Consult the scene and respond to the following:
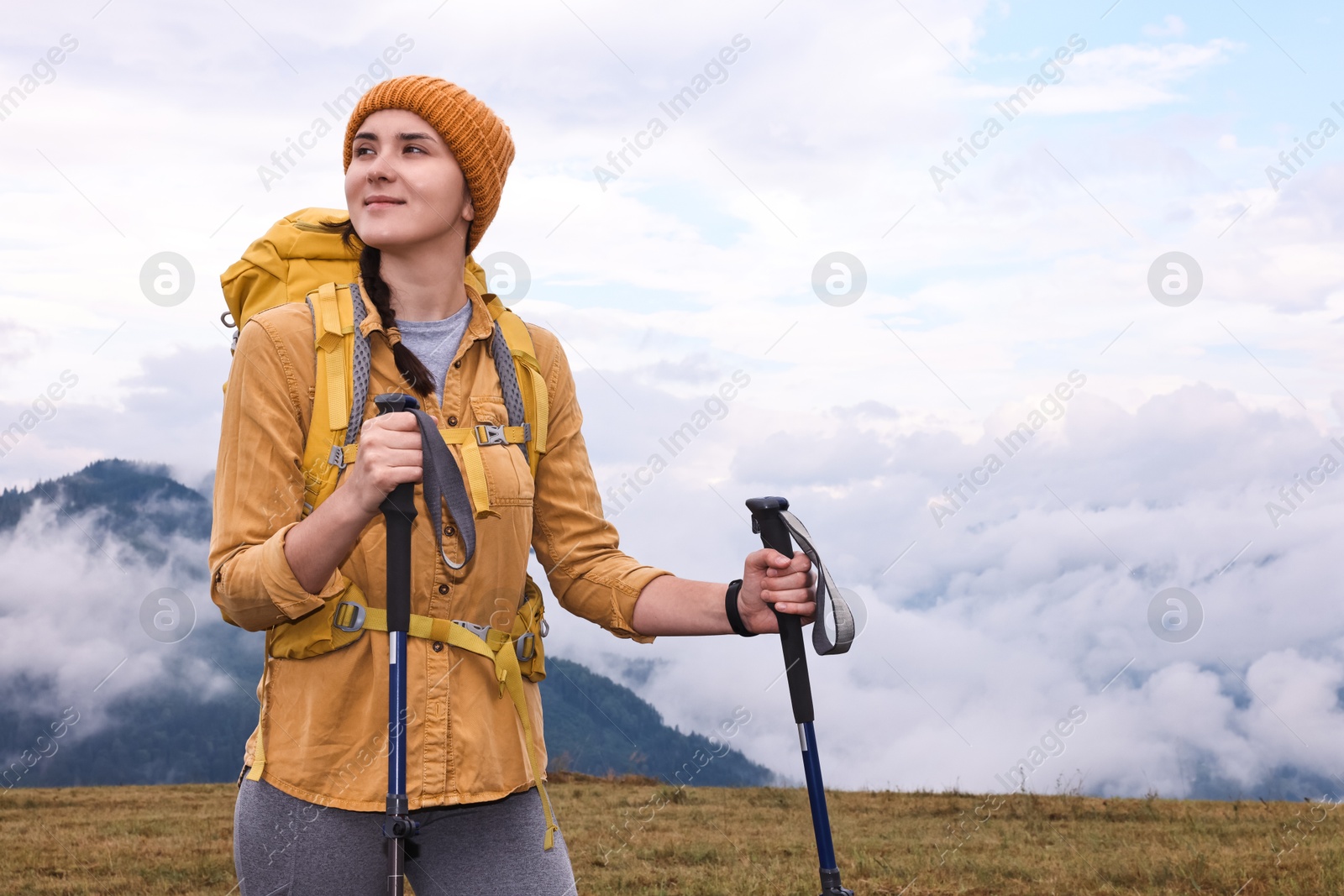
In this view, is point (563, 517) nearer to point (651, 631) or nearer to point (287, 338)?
point (651, 631)

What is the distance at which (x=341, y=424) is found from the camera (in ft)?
9.35

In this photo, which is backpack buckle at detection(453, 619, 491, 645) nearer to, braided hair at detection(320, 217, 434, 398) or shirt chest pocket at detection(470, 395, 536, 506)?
shirt chest pocket at detection(470, 395, 536, 506)

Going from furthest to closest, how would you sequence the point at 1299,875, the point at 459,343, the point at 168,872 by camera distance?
the point at 168,872 → the point at 1299,875 → the point at 459,343

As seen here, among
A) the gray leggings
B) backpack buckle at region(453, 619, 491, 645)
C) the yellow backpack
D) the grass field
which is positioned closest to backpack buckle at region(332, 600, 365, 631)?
the yellow backpack

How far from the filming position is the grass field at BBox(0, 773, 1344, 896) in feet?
29.9

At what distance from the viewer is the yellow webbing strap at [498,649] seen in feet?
9.45

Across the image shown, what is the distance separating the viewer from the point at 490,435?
3072 mm

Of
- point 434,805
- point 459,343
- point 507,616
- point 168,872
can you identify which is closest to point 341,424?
point 459,343

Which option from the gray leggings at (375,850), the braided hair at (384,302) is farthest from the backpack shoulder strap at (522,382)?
the gray leggings at (375,850)

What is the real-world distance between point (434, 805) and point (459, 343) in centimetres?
124

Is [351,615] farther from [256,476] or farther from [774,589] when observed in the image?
[774,589]

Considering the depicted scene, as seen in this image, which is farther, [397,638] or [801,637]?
[801,637]

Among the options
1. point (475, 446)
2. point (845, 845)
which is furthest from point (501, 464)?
point (845, 845)

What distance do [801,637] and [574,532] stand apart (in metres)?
0.76
